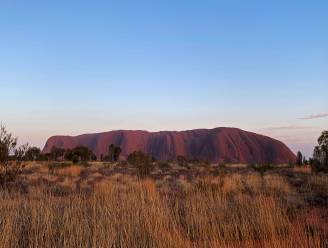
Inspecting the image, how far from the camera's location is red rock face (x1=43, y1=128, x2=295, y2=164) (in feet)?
375

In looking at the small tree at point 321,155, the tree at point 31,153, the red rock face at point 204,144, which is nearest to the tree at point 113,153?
the tree at point 31,153

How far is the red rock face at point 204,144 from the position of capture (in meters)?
114

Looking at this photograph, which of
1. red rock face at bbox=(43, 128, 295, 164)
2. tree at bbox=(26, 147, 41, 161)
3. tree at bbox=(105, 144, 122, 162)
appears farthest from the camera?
red rock face at bbox=(43, 128, 295, 164)

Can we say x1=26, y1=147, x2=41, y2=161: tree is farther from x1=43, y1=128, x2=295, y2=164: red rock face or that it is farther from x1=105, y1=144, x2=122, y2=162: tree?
x1=43, y1=128, x2=295, y2=164: red rock face

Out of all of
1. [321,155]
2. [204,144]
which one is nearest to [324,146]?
[321,155]

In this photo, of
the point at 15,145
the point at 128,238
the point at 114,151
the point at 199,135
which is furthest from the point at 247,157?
the point at 128,238

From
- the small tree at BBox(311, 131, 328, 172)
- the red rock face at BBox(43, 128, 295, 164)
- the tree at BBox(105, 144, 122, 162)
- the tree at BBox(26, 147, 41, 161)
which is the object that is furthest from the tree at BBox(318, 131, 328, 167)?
the red rock face at BBox(43, 128, 295, 164)

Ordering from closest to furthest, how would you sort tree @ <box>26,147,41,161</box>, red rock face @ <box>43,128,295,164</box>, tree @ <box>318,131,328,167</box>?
tree @ <box>26,147,41,161</box> < tree @ <box>318,131,328,167</box> < red rock face @ <box>43,128,295,164</box>

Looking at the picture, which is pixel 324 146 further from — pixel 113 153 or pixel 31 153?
pixel 113 153

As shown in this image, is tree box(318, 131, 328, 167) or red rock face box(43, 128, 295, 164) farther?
red rock face box(43, 128, 295, 164)

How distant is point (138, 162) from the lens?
78.3 ft

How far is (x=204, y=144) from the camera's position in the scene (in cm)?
12256

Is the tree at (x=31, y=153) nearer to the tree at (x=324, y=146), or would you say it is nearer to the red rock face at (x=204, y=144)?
the tree at (x=324, y=146)

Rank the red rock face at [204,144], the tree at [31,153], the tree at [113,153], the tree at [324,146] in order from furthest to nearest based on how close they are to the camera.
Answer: the red rock face at [204,144]
the tree at [113,153]
the tree at [324,146]
the tree at [31,153]
